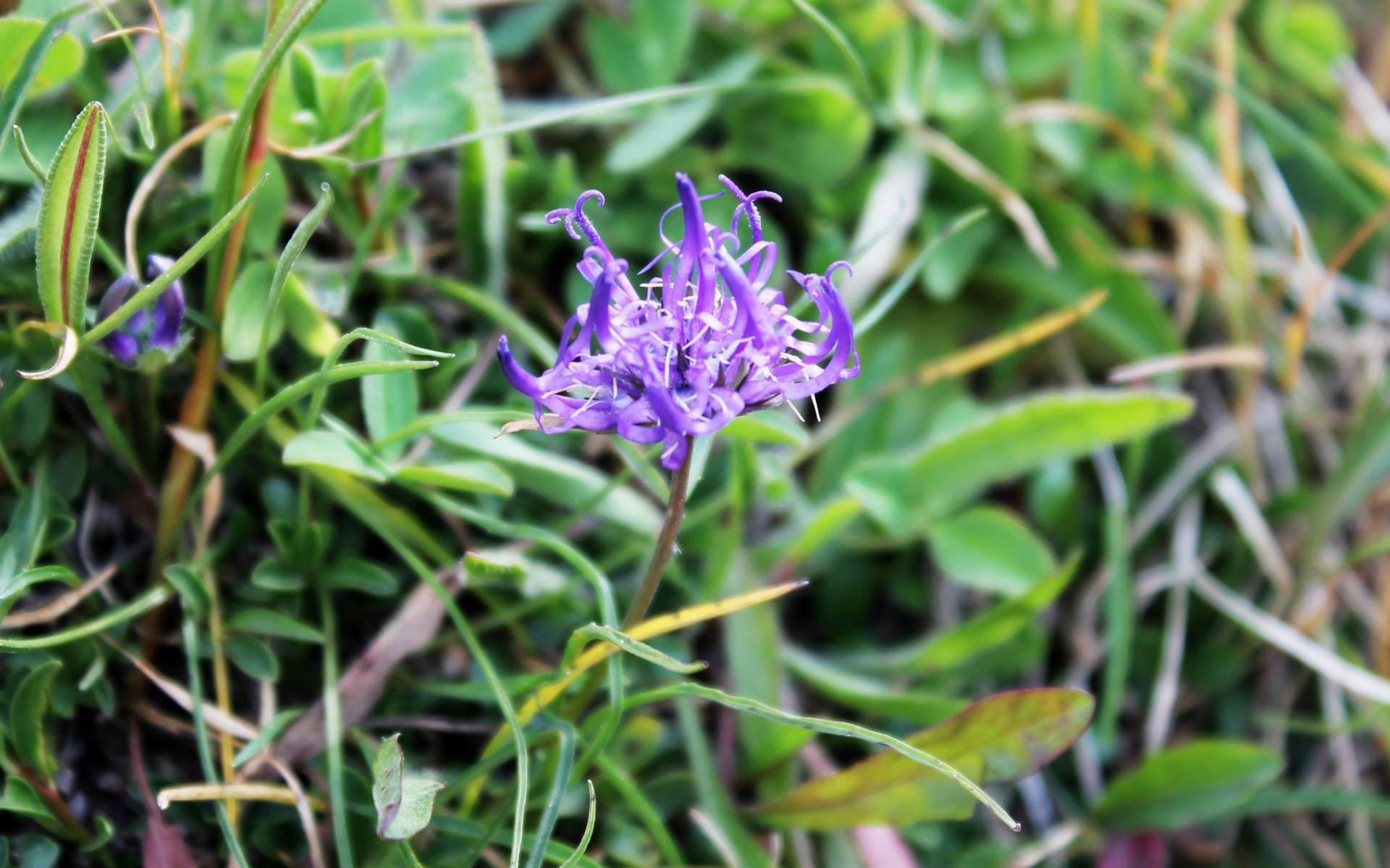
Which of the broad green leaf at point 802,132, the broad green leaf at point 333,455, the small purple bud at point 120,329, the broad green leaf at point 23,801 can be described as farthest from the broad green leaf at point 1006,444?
the broad green leaf at point 23,801

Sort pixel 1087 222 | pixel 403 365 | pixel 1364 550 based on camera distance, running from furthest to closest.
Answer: pixel 1087 222
pixel 1364 550
pixel 403 365

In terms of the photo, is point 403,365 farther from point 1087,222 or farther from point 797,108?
point 1087,222

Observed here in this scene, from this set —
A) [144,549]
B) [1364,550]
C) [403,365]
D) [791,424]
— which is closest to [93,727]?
[144,549]

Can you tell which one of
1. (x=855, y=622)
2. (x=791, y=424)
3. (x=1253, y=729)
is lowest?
(x=1253, y=729)

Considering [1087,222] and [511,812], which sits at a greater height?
[1087,222]

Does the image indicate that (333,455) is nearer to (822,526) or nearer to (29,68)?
(29,68)

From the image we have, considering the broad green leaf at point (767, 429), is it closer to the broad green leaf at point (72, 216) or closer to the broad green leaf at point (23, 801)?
the broad green leaf at point (72, 216)
